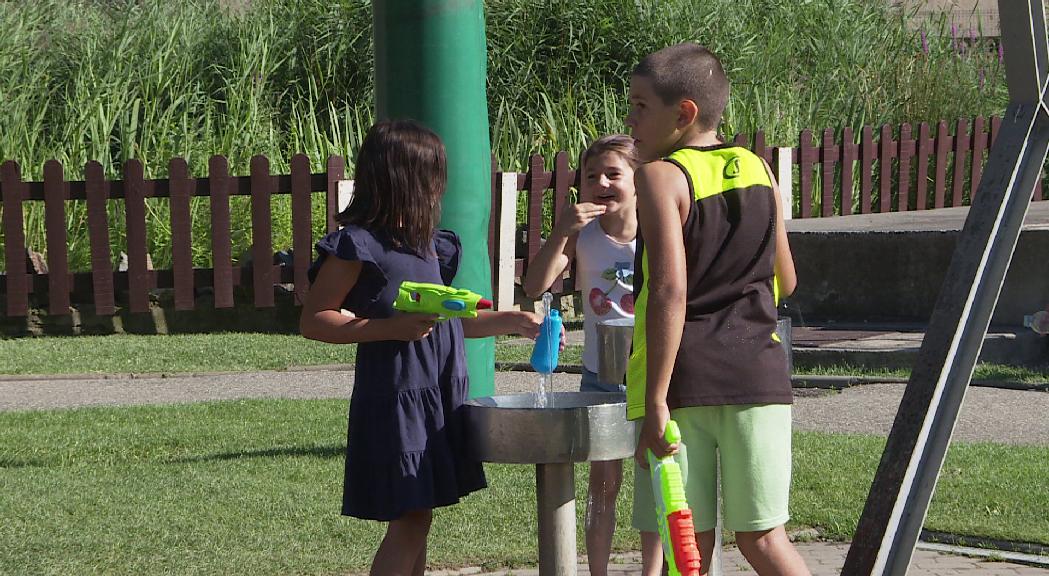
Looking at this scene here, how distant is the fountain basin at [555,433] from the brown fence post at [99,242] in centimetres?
813

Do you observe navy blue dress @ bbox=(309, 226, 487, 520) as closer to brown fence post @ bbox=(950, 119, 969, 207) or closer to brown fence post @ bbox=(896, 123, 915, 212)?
brown fence post @ bbox=(896, 123, 915, 212)

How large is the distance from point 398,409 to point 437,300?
30 centimetres

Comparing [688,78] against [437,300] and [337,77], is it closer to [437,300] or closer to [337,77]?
[437,300]

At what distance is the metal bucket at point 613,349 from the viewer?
3.84 metres

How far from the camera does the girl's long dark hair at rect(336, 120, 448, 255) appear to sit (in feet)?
11.9

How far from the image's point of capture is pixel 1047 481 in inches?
222

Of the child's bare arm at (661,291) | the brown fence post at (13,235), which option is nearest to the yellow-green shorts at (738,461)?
the child's bare arm at (661,291)

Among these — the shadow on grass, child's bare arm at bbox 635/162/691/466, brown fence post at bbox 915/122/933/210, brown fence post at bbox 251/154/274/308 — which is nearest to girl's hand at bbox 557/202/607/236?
child's bare arm at bbox 635/162/691/466

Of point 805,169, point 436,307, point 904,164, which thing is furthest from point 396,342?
point 904,164

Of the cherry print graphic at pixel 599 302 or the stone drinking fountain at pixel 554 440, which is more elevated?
the cherry print graphic at pixel 599 302

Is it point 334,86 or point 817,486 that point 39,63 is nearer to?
point 334,86

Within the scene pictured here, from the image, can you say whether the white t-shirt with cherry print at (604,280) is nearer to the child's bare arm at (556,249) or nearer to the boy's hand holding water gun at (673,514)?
the child's bare arm at (556,249)

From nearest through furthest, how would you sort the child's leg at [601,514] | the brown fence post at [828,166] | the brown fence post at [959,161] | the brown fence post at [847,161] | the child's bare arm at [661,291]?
the child's bare arm at [661,291] < the child's leg at [601,514] < the brown fence post at [828,166] < the brown fence post at [847,161] < the brown fence post at [959,161]

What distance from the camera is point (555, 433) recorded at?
3348mm
